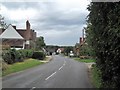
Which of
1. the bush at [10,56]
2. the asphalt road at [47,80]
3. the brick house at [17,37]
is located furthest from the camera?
the brick house at [17,37]

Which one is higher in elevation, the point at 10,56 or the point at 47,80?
the point at 10,56

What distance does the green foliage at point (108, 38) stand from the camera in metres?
→ 12.6

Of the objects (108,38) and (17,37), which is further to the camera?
(17,37)

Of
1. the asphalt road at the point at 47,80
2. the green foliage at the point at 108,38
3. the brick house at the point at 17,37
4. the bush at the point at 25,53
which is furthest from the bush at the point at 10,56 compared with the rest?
the brick house at the point at 17,37

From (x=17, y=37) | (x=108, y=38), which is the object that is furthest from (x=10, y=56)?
(x=17, y=37)

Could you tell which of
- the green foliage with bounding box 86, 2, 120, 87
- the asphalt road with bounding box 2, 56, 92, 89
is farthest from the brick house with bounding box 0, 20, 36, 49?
the green foliage with bounding box 86, 2, 120, 87

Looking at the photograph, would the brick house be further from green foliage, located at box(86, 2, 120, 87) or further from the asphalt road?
green foliage, located at box(86, 2, 120, 87)

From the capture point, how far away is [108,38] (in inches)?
525

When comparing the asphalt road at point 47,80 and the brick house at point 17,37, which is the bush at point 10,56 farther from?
the brick house at point 17,37

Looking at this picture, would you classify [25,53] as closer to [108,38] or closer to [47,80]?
[47,80]

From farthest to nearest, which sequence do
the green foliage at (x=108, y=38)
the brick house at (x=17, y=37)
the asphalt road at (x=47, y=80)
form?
Answer: 1. the brick house at (x=17, y=37)
2. the asphalt road at (x=47, y=80)
3. the green foliage at (x=108, y=38)

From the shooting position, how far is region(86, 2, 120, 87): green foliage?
41.3 ft

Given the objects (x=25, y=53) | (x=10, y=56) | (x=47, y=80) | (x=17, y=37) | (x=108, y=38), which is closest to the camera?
(x=108, y=38)

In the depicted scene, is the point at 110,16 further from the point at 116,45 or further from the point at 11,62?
the point at 11,62
